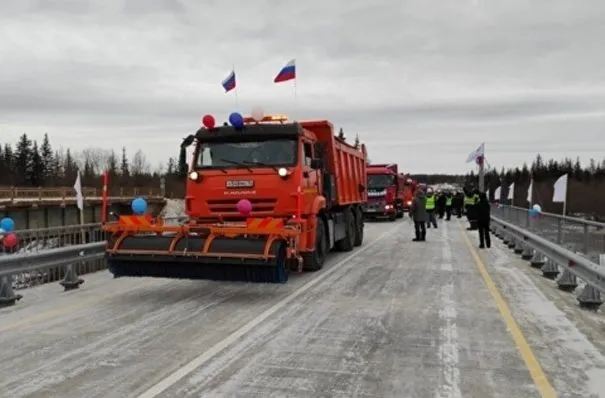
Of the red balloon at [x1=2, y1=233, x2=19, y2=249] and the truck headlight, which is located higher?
the truck headlight

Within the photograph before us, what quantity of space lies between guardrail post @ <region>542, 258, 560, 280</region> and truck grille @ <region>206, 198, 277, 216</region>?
593 cm

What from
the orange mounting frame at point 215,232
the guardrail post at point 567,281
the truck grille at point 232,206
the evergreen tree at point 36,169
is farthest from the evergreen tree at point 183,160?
the evergreen tree at point 36,169

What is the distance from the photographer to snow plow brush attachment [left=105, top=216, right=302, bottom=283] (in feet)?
28.8

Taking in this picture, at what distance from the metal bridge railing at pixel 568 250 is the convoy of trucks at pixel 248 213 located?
4404 millimetres

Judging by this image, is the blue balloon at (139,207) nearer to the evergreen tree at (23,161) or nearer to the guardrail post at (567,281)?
the guardrail post at (567,281)

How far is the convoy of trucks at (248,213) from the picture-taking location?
8945 mm

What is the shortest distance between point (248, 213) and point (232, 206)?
1017 millimetres

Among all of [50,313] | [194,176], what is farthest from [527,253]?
[50,313]

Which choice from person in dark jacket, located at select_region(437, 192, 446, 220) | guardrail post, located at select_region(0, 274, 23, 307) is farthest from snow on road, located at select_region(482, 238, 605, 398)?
person in dark jacket, located at select_region(437, 192, 446, 220)

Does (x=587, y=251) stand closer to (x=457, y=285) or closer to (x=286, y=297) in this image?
(x=457, y=285)

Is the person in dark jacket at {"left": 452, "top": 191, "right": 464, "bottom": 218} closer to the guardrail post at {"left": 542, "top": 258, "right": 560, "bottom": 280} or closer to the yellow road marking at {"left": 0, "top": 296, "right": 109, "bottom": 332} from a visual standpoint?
the guardrail post at {"left": 542, "top": 258, "right": 560, "bottom": 280}

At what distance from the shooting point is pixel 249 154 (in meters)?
11.2

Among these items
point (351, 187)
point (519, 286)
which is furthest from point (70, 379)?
point (351, 187)

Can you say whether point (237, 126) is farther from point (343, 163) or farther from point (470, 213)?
point (470, 213)
